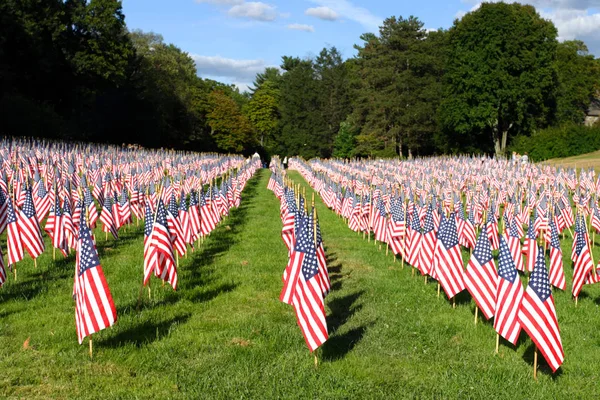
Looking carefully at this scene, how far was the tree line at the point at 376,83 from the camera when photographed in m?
49.6

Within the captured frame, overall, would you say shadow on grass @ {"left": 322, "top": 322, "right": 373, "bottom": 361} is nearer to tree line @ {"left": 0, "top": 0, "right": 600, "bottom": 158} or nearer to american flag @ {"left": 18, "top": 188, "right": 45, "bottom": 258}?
american flag @ {"left": 18, "top": 188, "right": 45, "bottom": 258}

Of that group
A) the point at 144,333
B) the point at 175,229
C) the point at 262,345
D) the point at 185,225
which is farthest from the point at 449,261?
the point at 185,225

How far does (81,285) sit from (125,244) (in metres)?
8.84

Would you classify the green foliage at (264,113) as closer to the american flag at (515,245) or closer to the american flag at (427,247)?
the american flag at (515,245)

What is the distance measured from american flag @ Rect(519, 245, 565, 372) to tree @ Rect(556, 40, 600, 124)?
64681 millimetres

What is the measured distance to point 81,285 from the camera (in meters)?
8.55

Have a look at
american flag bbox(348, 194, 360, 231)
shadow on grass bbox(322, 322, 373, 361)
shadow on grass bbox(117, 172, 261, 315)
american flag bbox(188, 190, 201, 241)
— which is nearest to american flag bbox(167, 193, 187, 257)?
shadow on grass bbox(117, 172, 261, 315)

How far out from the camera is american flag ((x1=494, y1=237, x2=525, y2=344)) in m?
8.80

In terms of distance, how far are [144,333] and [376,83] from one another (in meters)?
65.3

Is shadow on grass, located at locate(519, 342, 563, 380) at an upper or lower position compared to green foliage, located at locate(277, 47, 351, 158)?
lower

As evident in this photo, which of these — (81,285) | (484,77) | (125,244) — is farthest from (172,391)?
(484,77)

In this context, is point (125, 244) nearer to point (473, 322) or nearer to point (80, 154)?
point (473, 322)

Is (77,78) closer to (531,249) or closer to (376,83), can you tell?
(376,83)

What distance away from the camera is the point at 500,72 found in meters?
56.1
